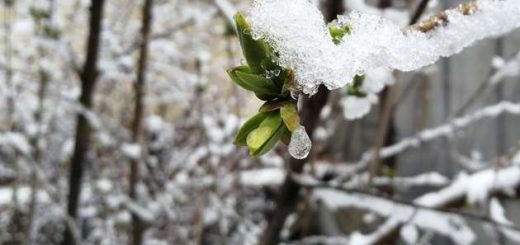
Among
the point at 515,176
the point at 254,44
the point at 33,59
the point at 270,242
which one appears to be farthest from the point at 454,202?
the point at 33,59

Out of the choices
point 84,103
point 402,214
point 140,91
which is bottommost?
point 402,214

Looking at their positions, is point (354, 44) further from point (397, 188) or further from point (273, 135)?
point (397, 188)

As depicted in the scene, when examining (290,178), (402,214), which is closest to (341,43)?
(290,178)

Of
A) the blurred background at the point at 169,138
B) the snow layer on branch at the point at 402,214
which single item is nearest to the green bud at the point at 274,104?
the blurred background at the point at 169,138

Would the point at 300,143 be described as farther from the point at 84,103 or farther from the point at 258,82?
the point at 84,103

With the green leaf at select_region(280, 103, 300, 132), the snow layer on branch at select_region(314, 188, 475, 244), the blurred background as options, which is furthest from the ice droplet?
the snow layer on branch at select_region(314, 188, 475, 244)

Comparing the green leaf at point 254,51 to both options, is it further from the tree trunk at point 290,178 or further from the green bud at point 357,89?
the tree trunk at point 290,178
